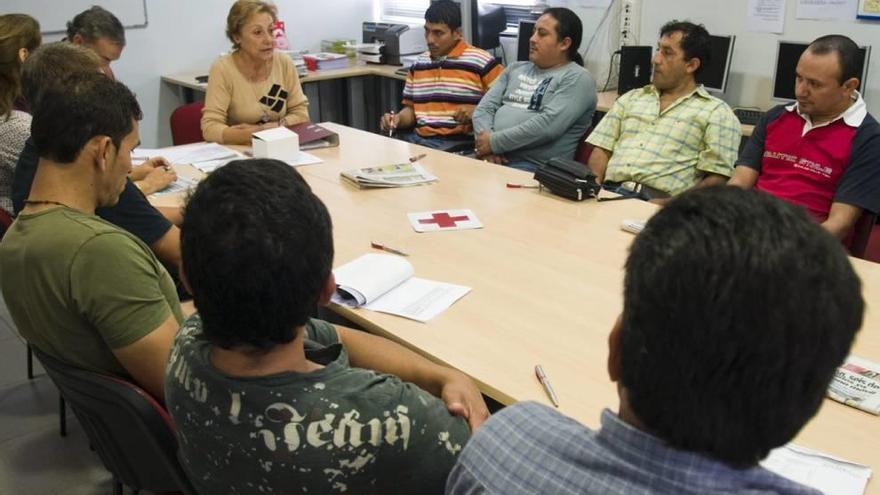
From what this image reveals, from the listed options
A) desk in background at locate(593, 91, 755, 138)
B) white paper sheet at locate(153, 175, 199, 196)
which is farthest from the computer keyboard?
white paper sheet at locate(153, 175, 199, 196)

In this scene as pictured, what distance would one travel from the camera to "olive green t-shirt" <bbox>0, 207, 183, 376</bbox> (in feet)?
4.59

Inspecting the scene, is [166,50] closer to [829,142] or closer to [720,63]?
[720,63]

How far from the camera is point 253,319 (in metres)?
0.98

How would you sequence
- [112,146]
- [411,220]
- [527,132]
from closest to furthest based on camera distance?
[112,146]
[411,220]
[527,132]

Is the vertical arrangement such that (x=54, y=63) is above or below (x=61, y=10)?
below

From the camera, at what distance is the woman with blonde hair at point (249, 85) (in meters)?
3.41

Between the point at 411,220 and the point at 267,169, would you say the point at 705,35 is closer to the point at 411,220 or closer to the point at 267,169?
the point at 411,220

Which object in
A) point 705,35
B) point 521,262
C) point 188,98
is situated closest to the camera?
point 521,262

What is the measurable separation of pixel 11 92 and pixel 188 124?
1006 mm

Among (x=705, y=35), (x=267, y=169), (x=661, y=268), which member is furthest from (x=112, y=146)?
(x=705, y=35)

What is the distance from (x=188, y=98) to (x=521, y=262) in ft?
13.1

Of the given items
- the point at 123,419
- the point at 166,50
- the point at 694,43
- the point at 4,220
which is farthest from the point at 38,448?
the point at 166,50

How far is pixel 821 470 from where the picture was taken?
1.21 m

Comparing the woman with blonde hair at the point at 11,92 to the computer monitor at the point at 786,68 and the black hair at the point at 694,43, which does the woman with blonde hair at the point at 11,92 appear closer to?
the black hair at the point at 694,43
